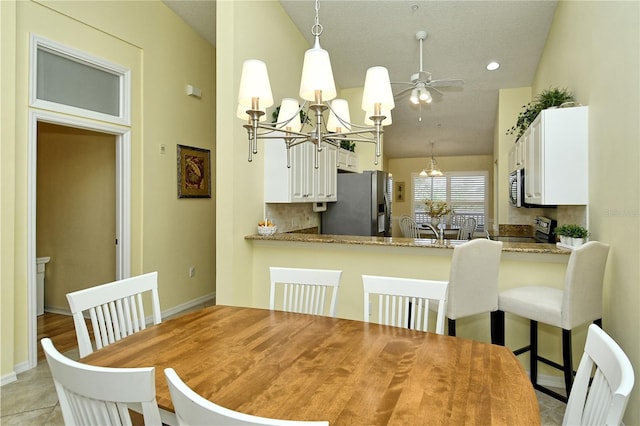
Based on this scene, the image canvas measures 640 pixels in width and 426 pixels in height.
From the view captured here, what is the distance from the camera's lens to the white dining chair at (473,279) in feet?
7.53

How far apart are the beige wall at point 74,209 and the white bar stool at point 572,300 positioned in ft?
12.9

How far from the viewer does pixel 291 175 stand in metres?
3.58

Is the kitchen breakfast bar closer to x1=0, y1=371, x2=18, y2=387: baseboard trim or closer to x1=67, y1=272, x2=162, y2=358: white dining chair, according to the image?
x1=67, y1=272, x2=162, y2=358: white dining chair

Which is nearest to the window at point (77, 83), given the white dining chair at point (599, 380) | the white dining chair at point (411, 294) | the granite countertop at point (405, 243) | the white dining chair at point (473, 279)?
the granite countertop at point (405, 243)

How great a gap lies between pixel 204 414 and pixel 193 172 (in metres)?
4.25

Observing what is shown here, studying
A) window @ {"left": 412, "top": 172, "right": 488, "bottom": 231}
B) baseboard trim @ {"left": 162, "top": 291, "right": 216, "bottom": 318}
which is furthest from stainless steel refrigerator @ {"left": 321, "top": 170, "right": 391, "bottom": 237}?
window @ {"left": 412, "top": 172, "right": 488, "bottom": 231}

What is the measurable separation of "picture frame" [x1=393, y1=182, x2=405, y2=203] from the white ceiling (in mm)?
4298

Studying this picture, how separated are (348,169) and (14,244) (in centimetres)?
376

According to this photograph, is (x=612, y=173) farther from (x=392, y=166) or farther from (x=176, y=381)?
(x=392, y=166)

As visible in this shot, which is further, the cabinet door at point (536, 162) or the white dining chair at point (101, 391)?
the cabinet door at point (536, 162)

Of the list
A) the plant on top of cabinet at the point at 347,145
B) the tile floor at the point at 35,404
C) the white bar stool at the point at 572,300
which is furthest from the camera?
the plant on top of cabinet at the point at 347,145

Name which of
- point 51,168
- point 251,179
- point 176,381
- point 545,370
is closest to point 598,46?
point 545,370

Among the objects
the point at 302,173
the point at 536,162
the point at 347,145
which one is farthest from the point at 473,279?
the point at 347,145

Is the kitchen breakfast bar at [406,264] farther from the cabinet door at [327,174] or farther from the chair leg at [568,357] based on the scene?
the cabinet door at [327,174]
